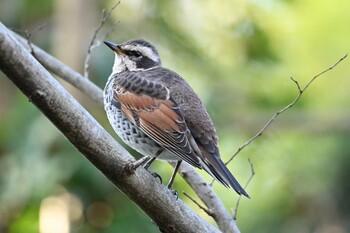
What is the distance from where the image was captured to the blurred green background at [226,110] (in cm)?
956

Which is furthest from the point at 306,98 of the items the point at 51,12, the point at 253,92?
the point at 51,12

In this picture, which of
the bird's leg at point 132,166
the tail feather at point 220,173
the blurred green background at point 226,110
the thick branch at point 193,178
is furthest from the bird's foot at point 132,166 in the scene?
the blurred green background at point 226,110

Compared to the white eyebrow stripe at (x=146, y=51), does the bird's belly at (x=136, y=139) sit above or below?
below

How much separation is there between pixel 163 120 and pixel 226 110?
5363 millimetres

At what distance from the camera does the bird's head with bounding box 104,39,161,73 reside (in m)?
6.96

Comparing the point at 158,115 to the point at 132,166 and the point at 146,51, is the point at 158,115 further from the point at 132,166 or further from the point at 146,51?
Answer: the point at 146,51

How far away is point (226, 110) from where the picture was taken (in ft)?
36.7

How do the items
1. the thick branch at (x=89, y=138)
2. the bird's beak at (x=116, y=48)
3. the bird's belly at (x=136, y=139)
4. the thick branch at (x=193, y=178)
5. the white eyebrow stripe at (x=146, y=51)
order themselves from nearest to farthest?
the thick branch at (x=89, y=138), the bird's belly at (x=136, y=139), the thick branch at (x=193, y=178), the bird's beak at (x=116, y=48), the white eyebrow stripe at (x=146, y=51)

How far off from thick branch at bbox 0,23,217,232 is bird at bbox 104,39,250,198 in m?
0.34

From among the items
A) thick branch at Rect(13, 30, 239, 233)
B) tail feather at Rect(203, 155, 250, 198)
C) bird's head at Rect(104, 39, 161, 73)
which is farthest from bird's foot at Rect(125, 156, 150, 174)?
bird's head at Rect(104, 39, 161, 73)

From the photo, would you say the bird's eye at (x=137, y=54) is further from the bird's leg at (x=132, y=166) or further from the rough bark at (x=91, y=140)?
the bird's leg at (x=132, y=166)

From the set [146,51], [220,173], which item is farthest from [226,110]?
[220,173]

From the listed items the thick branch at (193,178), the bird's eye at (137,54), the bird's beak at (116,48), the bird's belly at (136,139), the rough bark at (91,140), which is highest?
the bird's eye at (137,54)

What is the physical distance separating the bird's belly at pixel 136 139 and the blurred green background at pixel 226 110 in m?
3.32
